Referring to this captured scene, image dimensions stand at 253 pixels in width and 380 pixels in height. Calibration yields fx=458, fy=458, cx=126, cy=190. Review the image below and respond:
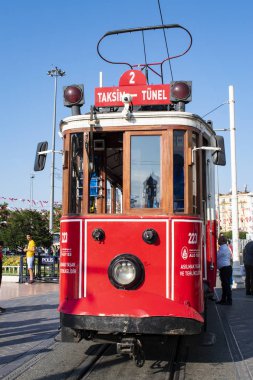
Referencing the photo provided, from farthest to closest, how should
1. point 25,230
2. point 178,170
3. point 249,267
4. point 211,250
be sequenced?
point 25,230, point 249,267, point 211,250, point 178,170

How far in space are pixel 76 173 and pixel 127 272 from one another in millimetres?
1460

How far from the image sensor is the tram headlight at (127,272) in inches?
208

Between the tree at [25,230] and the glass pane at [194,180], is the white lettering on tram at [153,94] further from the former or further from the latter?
the tree at [25,230]

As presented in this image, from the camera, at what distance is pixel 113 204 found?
20.5 ft

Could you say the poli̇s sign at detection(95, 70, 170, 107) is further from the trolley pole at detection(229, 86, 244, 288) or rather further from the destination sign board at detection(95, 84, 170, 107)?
the trolley pole at detection(229, 86, 244, 288)

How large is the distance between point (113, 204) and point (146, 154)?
0.98 meters

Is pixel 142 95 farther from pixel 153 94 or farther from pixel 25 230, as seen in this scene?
pixel 25 230

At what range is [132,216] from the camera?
5.42 meters

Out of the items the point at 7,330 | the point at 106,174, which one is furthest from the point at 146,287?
the point at 7,330

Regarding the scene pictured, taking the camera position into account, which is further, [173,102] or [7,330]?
[7,330]

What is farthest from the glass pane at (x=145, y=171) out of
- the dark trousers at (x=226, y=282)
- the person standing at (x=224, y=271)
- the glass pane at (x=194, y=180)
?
the dark trousers at (x=226, y=282)

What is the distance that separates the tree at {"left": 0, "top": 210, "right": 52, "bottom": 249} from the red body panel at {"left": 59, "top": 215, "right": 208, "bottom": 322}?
60.4 ft

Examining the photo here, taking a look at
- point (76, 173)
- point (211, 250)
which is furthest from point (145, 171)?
point (211, 250)

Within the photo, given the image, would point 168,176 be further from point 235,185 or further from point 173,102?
point 235,185
